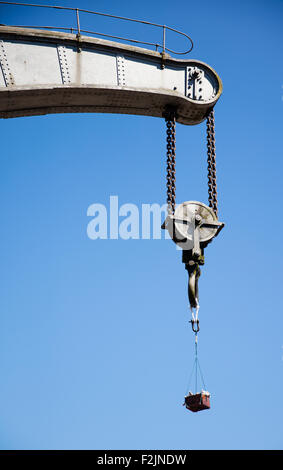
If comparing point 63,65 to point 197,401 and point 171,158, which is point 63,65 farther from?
point 197,401

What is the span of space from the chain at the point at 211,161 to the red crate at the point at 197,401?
135 inches

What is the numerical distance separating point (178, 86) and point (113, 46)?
142cm

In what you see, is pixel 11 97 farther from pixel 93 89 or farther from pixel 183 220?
pixel 183 220

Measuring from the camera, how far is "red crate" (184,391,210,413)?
41.0 feet

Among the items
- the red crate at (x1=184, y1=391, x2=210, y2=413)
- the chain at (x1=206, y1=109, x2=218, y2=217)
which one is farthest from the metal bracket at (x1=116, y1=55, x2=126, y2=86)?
the red crate at (x1=184, y1=391, x2=210, y2=413)

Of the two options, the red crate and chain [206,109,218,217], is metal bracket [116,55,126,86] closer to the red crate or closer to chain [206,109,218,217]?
chain [206,109,218,217]

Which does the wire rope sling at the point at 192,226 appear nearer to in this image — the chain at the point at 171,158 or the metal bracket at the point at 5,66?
the chain at the point at 171,158

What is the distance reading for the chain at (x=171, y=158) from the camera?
A: 14.2 m

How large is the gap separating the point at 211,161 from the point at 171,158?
82cm

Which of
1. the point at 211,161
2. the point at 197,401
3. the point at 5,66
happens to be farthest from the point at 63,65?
the point at 197,401

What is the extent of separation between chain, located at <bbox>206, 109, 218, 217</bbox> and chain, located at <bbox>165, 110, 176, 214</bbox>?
27.3 inches

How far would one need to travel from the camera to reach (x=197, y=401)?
12.6 metres

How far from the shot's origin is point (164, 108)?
1497 centimetres
